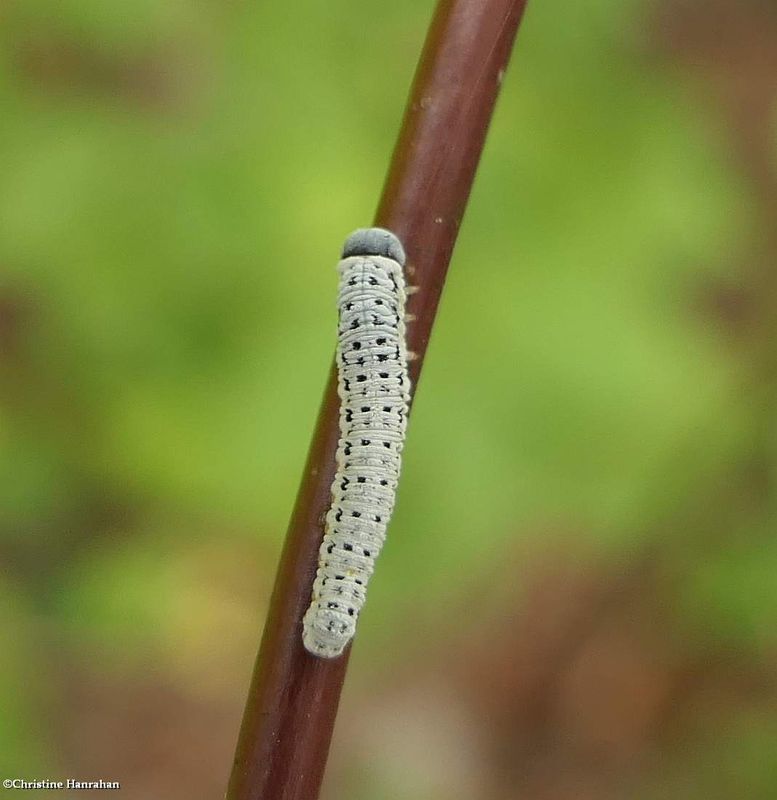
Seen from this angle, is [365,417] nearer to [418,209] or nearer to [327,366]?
[418,209]

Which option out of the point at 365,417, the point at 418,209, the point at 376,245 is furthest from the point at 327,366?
the point at 418,209

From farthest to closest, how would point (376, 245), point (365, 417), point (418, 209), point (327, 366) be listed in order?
point (327, 366), point (365, 417), point (376, 245), point (418, 209)

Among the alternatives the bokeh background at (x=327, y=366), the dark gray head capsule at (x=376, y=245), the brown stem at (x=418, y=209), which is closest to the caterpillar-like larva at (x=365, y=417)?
the dark gray head capsule at (x=376, y=245)

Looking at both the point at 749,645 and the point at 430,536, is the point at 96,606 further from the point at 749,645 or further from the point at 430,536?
the point at 749,645

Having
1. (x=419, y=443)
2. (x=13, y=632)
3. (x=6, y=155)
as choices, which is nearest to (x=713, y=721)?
(x=419, y=443)

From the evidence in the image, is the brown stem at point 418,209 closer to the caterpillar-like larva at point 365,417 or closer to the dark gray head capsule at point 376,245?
the dark gray head capsule at point 376,245

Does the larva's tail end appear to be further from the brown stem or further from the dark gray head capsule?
the dark gray head capsule

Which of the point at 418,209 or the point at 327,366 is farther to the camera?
the point at 327,366
